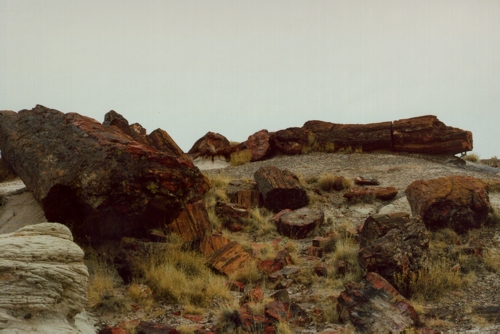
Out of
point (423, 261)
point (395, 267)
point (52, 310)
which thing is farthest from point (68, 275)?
point (423, 261)

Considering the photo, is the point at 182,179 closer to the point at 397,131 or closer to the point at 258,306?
the point at 258,306

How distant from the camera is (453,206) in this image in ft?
36.2

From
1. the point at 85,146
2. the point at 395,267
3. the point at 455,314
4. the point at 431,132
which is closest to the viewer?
the point at 455,314

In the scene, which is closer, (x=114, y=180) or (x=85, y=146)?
(x=114, y=180)

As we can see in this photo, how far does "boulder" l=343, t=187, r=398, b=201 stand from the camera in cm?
1364

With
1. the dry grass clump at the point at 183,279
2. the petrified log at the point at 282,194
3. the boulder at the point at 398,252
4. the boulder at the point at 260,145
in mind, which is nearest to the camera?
the dry grass clump at the point at 183,279

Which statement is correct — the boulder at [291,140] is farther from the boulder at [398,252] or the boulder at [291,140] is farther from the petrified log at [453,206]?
the boulder at [398,252]

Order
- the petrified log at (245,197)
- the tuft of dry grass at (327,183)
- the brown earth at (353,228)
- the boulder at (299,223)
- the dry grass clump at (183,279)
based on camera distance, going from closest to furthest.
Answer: the brown earth at (353,228) < the dry grass clump at (183,279) < the boulder at (299,223) < the petrified log at (245,197) < the tuft of dry grass at (327,183)

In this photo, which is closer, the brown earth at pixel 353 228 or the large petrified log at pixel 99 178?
the brown earth at pixel 353 228

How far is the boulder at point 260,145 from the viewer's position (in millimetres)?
20153

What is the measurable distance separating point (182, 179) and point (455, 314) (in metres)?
5.05

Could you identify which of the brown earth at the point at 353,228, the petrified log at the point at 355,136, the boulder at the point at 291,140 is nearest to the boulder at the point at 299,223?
the brown earth at the point at 353,228

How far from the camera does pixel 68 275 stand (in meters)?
6.26

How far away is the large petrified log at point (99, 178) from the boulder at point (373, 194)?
4572 millimetres
